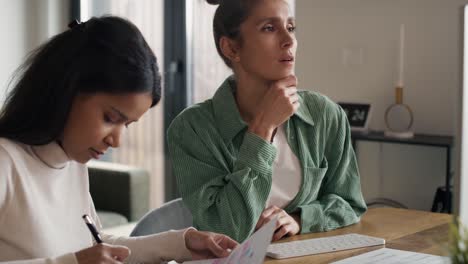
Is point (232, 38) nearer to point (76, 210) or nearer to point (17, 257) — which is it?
point (76, 210)

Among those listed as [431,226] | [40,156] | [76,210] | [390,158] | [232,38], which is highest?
[232,38]

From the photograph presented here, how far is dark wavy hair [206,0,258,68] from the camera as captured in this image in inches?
78.7

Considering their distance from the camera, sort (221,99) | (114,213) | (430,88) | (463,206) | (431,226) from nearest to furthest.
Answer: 1. (463,206)
2. (431,226)
3. (221,99)
4. (430,88)
5. (114,213)

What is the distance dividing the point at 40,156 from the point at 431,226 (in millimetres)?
971

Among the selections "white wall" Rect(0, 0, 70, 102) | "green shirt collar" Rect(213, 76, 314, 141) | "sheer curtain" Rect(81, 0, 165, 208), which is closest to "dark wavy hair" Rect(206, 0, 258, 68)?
"green shirt collar" Rect(213, 76, 314, 141)

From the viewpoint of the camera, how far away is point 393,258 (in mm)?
1542

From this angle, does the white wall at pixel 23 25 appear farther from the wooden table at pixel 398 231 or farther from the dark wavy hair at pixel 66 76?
the dark wavy hair at pixel 66 76

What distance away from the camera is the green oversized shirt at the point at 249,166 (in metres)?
1.79

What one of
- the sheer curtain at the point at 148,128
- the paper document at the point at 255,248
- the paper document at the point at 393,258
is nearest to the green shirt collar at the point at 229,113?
the paper document at the point at 393,258

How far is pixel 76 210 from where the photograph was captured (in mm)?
1551

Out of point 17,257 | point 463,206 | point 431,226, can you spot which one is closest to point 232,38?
point 431,226

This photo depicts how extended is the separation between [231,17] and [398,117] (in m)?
2.13

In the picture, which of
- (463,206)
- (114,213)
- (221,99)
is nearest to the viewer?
(463,206)

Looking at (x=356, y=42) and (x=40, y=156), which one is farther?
(x=356, y=42)
